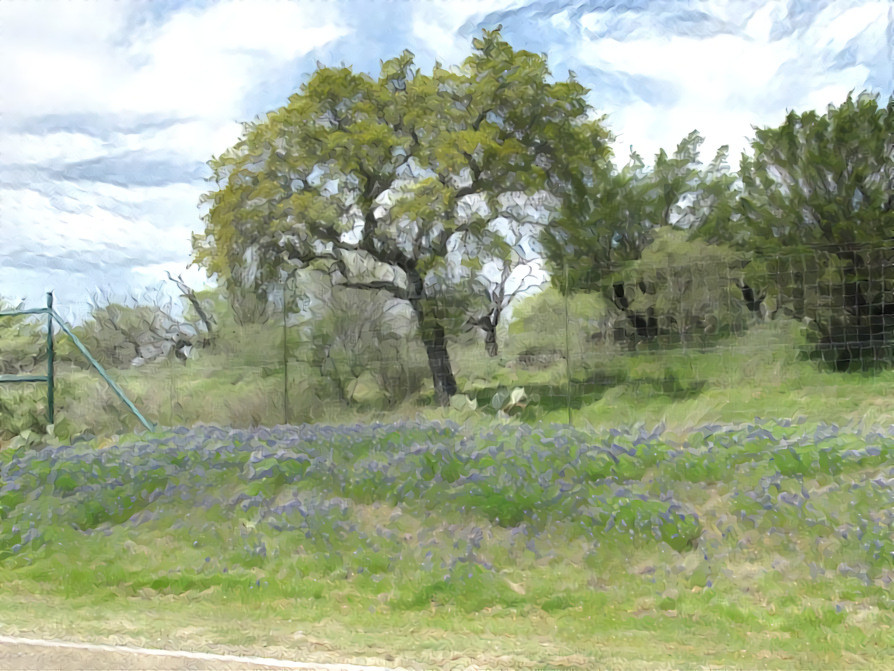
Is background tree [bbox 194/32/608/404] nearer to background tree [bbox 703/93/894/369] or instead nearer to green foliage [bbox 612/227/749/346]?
background tree [bbox 703/93/894/369]

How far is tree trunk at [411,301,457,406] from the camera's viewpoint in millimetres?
13430

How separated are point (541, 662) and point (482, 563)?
6.29ft

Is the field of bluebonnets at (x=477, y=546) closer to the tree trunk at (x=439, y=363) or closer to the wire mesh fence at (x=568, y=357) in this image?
the wire mesh fence at (x=568, y=357)

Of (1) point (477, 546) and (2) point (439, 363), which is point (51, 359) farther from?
(1) point (477, 546)

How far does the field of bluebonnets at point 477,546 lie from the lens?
18.7 feet

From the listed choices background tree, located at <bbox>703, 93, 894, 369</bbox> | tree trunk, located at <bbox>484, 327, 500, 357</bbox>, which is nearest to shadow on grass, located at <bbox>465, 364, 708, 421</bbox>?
tree trunk, located at <bbox>484, 327, 500, 357</bbox>

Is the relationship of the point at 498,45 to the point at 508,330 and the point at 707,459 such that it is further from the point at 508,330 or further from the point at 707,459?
the point at 707,459

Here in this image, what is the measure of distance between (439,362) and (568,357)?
7.65 feet

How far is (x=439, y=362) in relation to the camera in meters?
13.5

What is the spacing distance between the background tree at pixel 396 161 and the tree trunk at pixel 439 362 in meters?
5.55

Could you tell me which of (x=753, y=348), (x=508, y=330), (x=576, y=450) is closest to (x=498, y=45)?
(x=508, y=330)

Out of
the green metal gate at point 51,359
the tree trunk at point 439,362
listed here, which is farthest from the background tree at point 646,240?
the green metal gate at point 51,359

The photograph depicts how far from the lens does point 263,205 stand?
1988cm

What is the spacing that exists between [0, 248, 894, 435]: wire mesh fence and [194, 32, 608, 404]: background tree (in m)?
4.21
